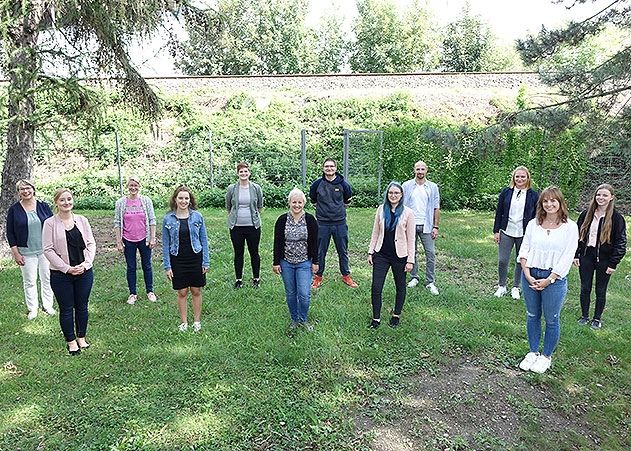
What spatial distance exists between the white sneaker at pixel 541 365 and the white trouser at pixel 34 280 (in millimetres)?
4994

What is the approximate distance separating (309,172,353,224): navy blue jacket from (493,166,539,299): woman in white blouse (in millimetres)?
1886

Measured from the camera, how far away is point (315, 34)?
39062 mm

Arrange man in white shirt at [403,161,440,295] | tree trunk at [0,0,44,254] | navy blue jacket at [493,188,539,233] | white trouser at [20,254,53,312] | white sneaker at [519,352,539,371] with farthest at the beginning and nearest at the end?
tree trunk at [0,0,44,254], man in white shirt at [403,161,440,295], navy blue jacket at [493,188,539,233], white trouser at [20,254,53,312], white sneaker at [519,352,539,371]

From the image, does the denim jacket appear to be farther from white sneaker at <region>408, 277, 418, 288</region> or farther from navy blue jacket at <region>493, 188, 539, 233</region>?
navy blue jacket at <region>493, 188, 539, 233</region>

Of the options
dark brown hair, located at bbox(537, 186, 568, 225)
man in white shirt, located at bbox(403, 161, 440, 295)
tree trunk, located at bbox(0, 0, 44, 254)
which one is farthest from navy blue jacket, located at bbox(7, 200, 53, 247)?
dark brown hair, located at bbox(537, 186, 568, 225)

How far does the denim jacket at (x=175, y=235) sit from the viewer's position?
461 cm

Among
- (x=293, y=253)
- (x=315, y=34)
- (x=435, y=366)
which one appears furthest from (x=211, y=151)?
(x=315, y=34)

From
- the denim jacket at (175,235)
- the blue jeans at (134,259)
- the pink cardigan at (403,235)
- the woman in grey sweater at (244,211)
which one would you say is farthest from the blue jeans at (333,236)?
the blue jeans at (134,259)

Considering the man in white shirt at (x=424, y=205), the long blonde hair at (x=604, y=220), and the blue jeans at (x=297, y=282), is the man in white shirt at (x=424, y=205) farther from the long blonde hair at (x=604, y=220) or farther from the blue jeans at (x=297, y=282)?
the blue jeans at (x=297, y=282)

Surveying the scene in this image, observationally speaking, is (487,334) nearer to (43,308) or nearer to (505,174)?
(43,308)

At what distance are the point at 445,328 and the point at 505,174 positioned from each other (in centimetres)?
968

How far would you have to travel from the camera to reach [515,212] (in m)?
5.74

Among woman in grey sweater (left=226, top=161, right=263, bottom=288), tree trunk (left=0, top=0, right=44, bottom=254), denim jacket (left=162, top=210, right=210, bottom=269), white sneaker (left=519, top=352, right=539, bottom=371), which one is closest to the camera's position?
white sneaker (left=519, top=352, right=539, bottom=371)

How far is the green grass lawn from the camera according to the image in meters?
3.37
